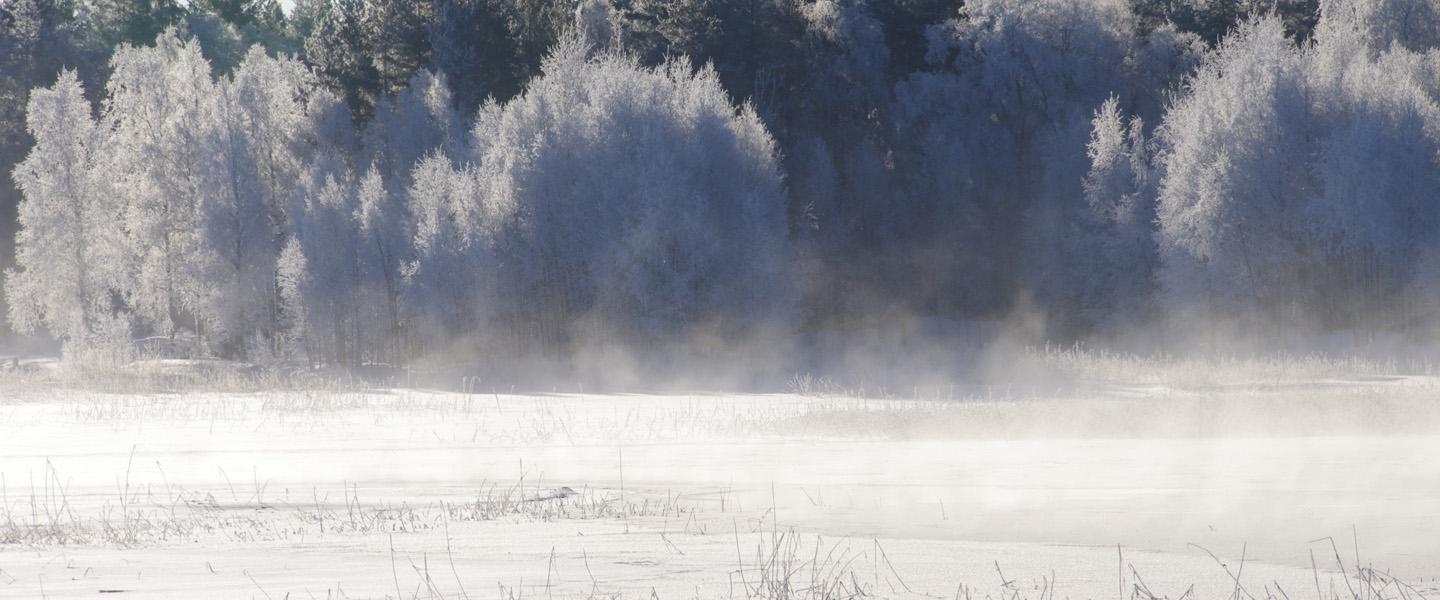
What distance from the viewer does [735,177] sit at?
34.8 m

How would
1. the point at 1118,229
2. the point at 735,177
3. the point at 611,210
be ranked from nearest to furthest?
the point at 611,210 < the point at 735,177 < the point at 1118,229

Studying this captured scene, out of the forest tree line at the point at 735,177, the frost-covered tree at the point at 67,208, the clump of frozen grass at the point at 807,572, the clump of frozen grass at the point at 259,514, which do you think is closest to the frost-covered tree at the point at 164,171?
the forest tree line at the point at 735,177

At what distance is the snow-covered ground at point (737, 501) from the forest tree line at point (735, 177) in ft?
48.5

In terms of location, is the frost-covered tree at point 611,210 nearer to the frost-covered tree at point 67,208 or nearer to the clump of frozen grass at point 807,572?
the frost-covered tree at point 67,208

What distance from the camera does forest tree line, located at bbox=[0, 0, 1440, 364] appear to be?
3441 centimetres

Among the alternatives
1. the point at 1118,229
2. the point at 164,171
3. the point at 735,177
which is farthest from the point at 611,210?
the point at 1118,229

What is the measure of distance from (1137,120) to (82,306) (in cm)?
3204

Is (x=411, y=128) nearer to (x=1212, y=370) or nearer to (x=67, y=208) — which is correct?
(x=67, y=208)

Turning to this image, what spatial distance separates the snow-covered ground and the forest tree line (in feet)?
48.5

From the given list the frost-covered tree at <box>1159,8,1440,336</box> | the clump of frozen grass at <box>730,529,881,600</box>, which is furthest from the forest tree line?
the clump of frozen grass at <box>730,529,881,600</box>

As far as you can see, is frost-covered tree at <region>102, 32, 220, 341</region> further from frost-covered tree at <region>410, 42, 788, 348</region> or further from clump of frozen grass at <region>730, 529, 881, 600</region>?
clump of frozen grass at <region>730, 529, 881, 600</region>

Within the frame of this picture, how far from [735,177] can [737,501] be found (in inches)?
940

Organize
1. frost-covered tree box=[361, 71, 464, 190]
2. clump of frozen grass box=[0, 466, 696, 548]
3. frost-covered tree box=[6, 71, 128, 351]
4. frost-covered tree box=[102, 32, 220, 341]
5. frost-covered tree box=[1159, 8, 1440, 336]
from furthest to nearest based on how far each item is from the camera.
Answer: frost-covered tree box=[6, 71, 128, 351], frost-covered tree box=[361, 71, 464, 190], frost-covered tree box=[102, 32, 220, 341], frost-covered tree box=[1159, 8, 1440, 336], clump of frozen grass box=[0, 466, 696, 548]

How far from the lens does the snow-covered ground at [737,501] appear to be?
27.2ft
